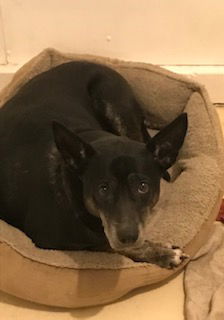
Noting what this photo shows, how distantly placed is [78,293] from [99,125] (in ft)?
2.26

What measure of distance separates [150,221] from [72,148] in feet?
1.36

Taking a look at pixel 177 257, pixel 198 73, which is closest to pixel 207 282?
pixel 177 257

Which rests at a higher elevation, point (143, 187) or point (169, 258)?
point (143, 187)

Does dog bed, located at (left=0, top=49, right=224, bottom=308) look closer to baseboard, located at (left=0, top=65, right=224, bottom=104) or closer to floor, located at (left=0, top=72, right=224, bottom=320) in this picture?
floor, located at (left=0, top=72, right=224, bottom=320)

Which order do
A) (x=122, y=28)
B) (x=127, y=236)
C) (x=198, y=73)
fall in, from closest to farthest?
(x=127, y=236) < (x=122, y=28) < (x=198, y=73)

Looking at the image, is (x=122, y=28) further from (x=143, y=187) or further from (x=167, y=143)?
(x=143, y=187)

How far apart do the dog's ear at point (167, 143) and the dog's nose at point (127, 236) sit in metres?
0.26

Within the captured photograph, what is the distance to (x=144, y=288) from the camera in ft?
6.66

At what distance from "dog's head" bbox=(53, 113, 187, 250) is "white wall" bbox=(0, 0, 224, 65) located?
1.06 metres

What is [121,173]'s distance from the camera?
1.63 metres

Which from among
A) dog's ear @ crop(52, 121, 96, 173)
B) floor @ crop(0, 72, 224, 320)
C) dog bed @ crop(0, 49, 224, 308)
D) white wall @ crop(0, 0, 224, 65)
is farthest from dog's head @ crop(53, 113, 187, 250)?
white wall @ crop(0, 0, 224, 65)

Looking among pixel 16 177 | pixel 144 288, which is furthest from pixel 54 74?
pixel 144 288

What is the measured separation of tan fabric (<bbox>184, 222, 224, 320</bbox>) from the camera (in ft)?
6.23

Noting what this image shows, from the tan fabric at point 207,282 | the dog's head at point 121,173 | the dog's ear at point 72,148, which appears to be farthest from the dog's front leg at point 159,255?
the dog's ear at point 72,148
